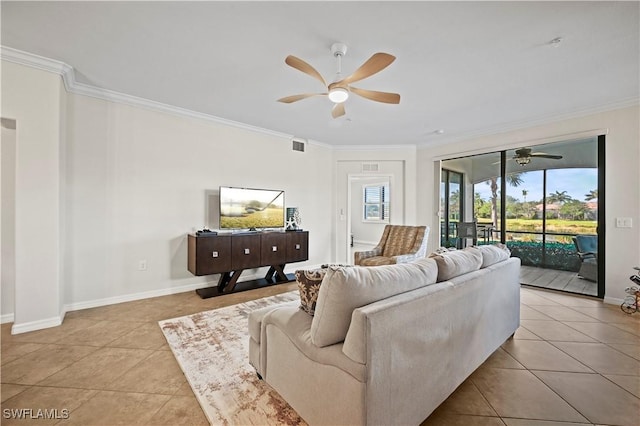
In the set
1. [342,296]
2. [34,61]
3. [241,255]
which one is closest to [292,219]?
[241,255]

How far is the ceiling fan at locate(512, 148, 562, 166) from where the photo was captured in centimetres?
432

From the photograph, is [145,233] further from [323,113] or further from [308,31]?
[308,31]

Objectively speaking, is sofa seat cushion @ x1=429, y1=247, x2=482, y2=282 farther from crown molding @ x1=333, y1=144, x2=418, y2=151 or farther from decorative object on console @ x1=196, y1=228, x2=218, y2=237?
crown molding @ x1=333, y1=144, x2=418, y2=151

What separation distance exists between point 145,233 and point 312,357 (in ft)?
10.8

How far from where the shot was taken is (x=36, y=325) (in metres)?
2.74

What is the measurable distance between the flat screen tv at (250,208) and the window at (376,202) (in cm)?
459

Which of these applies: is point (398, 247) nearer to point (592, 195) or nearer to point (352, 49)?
point (592, 195)

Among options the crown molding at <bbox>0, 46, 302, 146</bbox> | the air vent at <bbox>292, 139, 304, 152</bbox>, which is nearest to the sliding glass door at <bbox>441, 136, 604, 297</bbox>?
the air vent at <bbox>292, 139, 304, 152</bbox>

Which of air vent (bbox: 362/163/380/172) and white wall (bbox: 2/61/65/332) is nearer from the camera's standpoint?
white wall (bbox: 2/61/65/332)

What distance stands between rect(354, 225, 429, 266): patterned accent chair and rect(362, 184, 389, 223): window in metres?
3.98

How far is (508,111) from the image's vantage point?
393 centimetres

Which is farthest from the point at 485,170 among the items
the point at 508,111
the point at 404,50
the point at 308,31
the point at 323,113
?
the point at 308,31

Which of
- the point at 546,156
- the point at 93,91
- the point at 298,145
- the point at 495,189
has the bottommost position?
the point at 495,189

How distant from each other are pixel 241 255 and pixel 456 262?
2.99 m
